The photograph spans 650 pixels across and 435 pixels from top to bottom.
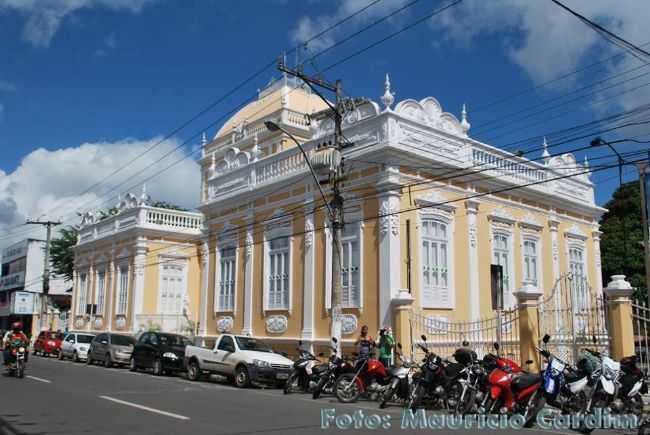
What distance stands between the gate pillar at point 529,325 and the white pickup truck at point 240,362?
576 centimetres

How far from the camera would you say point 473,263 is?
66.5ft

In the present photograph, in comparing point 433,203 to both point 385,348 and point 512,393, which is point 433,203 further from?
point 512,393

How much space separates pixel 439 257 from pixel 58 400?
11.3m

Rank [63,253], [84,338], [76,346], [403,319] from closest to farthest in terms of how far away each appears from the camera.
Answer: [403,319], [76,346], [84,338], [63,253]

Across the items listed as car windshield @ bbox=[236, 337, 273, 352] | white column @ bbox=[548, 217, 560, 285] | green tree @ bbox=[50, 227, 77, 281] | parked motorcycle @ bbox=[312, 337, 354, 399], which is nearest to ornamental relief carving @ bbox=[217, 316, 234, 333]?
car windshield @ bbox=[236, 337, 273, 352]

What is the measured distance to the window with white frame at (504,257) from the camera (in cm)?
2127

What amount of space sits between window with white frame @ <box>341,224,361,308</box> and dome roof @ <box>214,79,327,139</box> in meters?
9.88

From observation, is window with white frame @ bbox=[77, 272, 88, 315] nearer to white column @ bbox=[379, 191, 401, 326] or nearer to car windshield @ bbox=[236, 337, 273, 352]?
car windshield @ bbox=[236, 337, 273, 352]

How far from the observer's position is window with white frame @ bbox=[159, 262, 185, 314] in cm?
3172

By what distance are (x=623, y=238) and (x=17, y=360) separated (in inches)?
1101

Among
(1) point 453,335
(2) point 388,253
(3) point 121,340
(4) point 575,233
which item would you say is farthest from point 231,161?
(4) point 575,233

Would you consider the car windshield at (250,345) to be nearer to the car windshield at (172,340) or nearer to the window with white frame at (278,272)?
the window with white frame at (278,272)

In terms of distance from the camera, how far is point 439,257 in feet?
63.6

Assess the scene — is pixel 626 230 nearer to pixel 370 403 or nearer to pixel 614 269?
pixel 614 269
